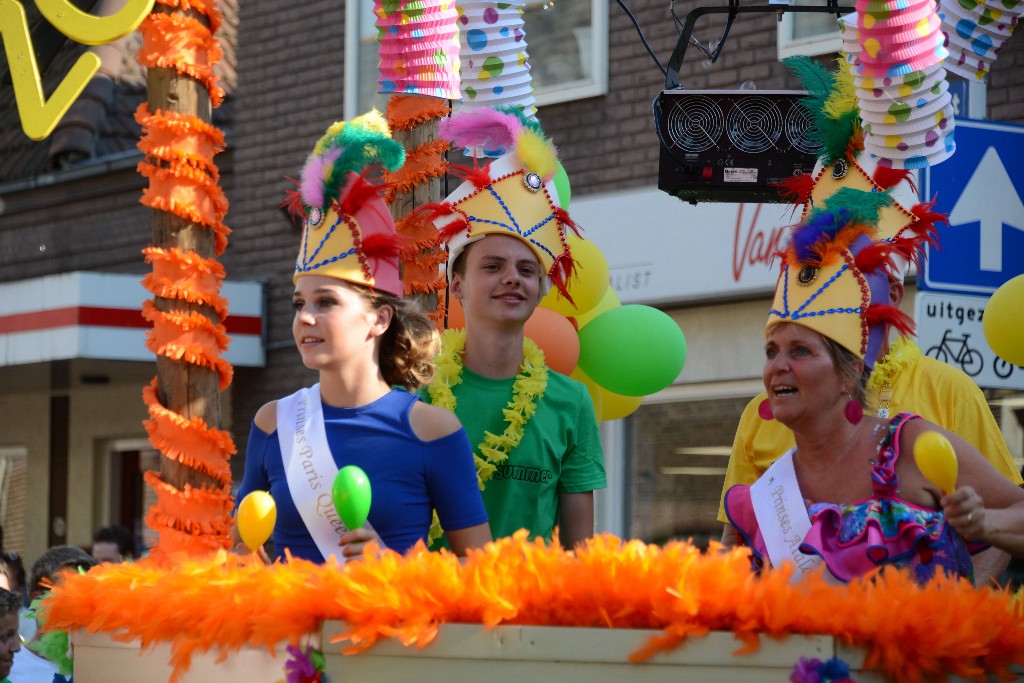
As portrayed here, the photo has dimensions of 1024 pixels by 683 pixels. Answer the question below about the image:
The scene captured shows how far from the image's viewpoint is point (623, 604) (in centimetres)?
235

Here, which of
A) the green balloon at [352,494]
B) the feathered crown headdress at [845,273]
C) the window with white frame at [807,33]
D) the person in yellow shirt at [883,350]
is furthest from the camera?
the window with white frame at [807,33]

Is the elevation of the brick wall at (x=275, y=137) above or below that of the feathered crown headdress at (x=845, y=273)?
above

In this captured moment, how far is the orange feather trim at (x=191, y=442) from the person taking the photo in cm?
489

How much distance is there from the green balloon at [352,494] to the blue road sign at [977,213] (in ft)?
9.87

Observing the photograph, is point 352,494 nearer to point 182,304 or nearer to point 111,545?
point 182,304

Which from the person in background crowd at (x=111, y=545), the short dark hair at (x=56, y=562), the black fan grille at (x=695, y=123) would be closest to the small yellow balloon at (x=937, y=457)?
the black fan grille at (x=695, y=123)

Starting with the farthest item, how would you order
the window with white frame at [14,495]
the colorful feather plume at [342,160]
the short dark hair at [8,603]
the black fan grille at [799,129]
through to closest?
the window with white frame at [14,495]
the black fan grille at [799,129]
the short dark hair at [8,603]
the colorful feather plume at [342,160]

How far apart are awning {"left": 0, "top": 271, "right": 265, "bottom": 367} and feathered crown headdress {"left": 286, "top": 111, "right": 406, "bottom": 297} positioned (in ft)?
24.0

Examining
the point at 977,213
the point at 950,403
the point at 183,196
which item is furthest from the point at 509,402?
the point at 977,213

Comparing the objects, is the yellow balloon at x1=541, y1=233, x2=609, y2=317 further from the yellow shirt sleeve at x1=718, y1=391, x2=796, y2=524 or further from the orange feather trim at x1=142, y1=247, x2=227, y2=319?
the yellow shirt sleeve at x1=718, y1=391, x2=796, y2=524

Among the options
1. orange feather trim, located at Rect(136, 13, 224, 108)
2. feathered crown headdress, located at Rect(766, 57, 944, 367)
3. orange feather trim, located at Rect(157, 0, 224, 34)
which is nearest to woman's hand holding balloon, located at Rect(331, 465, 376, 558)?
feathered crown headdress, located at Rect(766, 57, 944, 367)

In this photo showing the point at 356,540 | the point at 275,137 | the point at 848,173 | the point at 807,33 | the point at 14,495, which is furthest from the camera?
the point at 14,495

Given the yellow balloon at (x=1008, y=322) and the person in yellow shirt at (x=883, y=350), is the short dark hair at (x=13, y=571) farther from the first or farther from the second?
the yellow balloon at (x=1008, y=322)

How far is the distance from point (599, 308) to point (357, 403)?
8.68ft
